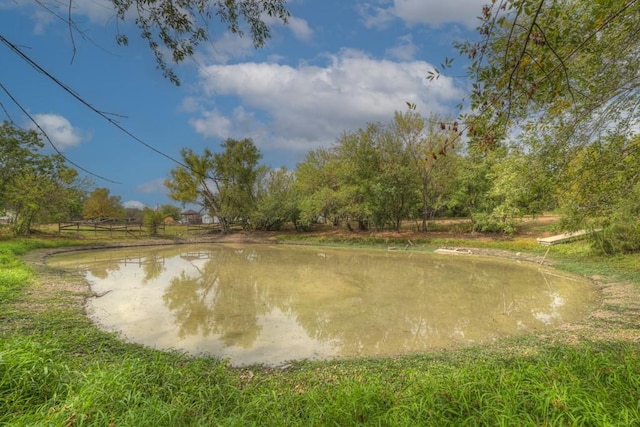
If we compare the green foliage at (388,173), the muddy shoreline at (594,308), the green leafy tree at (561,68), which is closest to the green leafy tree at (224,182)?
the green foliage at (388,173)

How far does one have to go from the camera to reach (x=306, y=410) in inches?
117

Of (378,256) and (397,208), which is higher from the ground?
(397,208)

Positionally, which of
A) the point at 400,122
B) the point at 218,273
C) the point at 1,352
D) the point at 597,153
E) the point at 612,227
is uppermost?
the point at 400,122

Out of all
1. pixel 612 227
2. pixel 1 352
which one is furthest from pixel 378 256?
pixel 1 352

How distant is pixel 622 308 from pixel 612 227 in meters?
6.46

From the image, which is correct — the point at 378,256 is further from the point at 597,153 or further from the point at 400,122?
the point at 597,153

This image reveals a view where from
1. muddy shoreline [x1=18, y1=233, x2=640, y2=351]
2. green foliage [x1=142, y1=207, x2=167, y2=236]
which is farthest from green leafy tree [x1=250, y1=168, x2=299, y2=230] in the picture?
muddy shoreline [x1=18, y1=233, x2=640, y2=351]

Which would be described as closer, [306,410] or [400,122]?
[306,410]

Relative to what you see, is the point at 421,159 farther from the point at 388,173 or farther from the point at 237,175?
the point at 237,175

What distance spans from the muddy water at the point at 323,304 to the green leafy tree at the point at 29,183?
7157 mm

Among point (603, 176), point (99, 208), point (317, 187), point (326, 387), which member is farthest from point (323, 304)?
point (99, 208)

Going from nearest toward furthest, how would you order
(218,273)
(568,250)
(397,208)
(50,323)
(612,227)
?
(50,323) < (612,227) < (218,273) < (568,250) < (397,208)

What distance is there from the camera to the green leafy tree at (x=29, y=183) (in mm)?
18062

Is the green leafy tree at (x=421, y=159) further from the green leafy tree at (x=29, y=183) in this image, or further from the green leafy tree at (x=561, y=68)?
the green leafy tree at (x=29, y=183)
